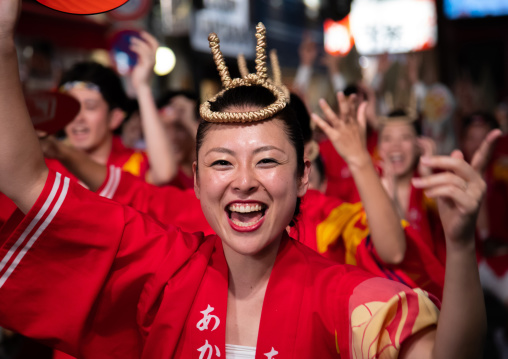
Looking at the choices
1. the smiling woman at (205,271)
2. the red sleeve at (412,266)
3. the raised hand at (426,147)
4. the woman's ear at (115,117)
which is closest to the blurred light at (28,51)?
the woman's ear at (115,117)

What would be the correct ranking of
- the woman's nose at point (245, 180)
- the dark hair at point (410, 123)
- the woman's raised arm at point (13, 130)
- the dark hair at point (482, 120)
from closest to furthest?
the woman's raised arm at point (13, 130), the woman's nose at point (245, 180), the dark hair at point (410, 123), the dark hair at point (482, 120)

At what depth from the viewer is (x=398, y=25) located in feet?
37.6

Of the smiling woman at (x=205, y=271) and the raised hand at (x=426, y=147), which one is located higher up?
the raised hand at (x=426, y=147)

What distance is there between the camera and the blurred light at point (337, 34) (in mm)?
11906

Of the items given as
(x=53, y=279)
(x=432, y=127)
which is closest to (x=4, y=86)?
(x=53, y=279)

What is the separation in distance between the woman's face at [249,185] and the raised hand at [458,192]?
422 mm

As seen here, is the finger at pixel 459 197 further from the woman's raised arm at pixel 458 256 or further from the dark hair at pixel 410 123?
the dark hair at pixel 410 123

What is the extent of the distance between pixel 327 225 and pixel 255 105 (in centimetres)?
89

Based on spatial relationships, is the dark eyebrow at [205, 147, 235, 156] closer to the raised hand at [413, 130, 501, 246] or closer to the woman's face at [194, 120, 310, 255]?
the woman's face at [194, 120, 310, 255]

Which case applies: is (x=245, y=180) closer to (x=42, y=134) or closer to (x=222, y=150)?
(x=222, y=150)

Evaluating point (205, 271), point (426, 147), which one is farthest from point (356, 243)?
point (426, 147)

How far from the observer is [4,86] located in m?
1.18

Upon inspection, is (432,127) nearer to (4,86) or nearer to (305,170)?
(305,170)

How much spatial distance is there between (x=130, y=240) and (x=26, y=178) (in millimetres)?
321
